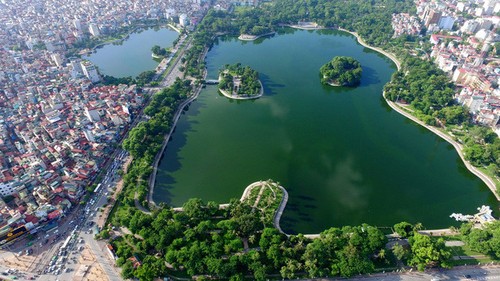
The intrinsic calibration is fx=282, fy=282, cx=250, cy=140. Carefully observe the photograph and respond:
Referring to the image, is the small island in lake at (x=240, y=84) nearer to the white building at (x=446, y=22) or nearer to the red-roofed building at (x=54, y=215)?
the red-roofed building at (x=54, y=215)

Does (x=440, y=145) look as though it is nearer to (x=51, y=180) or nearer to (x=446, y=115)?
(x=446, y=115)

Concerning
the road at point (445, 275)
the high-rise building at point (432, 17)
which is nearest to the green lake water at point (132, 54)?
the road at point (445, 275)

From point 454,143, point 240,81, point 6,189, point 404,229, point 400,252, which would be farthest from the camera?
point 240,81

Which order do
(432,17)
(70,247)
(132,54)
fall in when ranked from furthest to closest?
(432,17)
(132,54)
(70,247)

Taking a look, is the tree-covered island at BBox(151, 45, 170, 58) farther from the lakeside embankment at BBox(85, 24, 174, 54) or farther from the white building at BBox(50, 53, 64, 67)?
the white building at BBox(50, 53, 64, 67)

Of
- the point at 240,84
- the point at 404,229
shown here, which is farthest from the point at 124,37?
the point at 404,229

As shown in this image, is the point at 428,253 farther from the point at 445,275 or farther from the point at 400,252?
the point at 445,275
